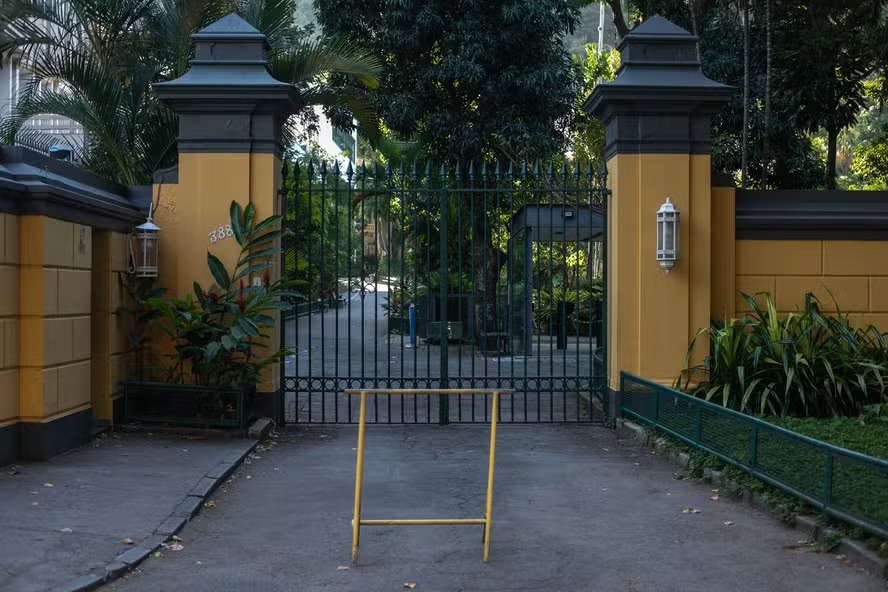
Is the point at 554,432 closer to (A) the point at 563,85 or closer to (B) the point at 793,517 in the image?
(B) the point at 793,517

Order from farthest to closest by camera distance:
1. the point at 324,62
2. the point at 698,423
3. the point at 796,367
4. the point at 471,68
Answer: the point at 471,68 < the point at 324,62 < the point at 796,367 < the point at 698,423

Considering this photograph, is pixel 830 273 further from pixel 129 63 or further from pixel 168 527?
pixel 129 63

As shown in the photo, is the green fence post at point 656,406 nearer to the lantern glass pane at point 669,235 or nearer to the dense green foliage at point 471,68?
the lantern glass pane at point 669,235

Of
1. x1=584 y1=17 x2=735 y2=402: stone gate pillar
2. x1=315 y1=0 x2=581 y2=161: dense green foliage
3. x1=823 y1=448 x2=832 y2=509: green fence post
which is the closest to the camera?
A: x1=823 y1=448 x2=832 y2=509: green fence post

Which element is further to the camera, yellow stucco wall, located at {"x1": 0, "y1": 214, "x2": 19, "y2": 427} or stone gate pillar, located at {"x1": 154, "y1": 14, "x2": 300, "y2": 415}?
stone gate pillar, located at {"x1": 154, "y1": 14, "x2": 300, "y2": 415}

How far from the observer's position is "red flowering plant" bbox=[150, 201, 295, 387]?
9.85 meters

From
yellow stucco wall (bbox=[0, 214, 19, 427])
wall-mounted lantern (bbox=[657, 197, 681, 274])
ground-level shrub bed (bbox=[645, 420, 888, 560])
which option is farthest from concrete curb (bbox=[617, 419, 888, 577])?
yellow stucco wall (bbox=[0, 214, 19, 427])

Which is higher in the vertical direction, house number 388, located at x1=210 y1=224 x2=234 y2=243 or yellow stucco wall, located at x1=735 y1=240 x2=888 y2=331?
house number 388, located at x1=210 y1=224 x2=234 y2=243

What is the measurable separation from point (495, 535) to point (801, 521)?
6.64 feet

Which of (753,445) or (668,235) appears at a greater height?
(668,235)

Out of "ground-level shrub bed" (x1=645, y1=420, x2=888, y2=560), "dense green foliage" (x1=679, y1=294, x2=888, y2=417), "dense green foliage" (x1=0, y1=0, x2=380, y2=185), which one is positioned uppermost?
"dense green foliage" (x1=0, y1=0, x2=380, y2=185)

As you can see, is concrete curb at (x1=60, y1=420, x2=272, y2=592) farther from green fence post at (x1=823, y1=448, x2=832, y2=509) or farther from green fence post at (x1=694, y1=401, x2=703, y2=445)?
green fence post at (x1=823, y1=448, x2=832, y2=509)

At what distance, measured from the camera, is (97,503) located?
6.94 meters

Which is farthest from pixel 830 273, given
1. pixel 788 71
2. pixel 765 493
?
pixel 788 71
